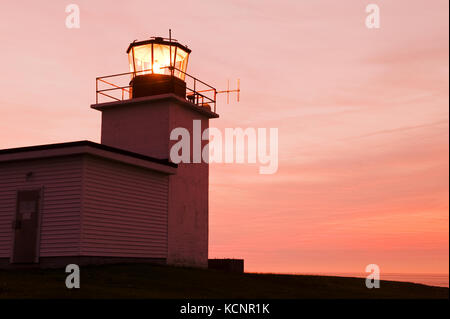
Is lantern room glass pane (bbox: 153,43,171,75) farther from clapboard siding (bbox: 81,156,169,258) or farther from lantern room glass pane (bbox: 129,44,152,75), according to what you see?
clapboard siding (bbox: 81,156,169,258)

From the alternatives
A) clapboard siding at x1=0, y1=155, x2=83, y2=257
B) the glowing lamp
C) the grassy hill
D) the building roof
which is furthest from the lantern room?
the grassy hill

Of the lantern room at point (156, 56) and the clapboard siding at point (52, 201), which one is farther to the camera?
the lantern room at point (156, 56)

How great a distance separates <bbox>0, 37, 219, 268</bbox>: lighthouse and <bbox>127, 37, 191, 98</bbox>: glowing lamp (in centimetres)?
5

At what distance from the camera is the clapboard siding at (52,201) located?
20984 millimetres

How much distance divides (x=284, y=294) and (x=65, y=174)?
9.13m

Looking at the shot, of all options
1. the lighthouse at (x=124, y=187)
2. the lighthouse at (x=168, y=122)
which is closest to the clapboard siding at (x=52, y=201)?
the lighthouse at (x=124, y=187)

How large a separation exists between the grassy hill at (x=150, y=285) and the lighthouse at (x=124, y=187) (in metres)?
1.18

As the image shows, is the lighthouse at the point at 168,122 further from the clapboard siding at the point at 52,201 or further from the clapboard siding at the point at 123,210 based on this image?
the clapboard siding at the point at 52,201

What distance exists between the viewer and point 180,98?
1040 inches

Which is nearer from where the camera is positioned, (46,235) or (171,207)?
(46,235)

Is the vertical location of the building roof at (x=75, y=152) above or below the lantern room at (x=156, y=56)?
below

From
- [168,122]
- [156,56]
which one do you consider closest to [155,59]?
[156,56]
